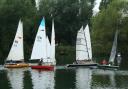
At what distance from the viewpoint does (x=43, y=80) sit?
57.1 meters

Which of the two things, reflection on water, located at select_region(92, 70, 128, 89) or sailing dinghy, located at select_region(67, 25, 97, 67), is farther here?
sailing dinghy, located at select_region(67, 25, 97, 67)

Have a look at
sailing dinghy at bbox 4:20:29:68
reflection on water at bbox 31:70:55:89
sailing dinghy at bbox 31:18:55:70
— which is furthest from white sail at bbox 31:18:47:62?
reflection on water at bbox 31:70:55:89

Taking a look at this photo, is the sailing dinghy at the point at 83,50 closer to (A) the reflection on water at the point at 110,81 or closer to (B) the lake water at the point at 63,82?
(B) the lake water at the point at 63,82

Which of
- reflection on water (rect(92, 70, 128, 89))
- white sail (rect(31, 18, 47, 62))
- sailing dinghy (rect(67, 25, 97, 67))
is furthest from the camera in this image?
sailing dinghy (rect(67, 25, 97, 67))

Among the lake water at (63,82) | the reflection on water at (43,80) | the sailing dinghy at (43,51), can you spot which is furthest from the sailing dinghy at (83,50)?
the lake water at (63,82)

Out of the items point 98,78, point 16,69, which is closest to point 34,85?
point 98,78

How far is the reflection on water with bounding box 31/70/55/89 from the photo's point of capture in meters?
50.6

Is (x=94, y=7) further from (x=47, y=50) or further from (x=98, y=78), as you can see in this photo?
(x=98, y=78)

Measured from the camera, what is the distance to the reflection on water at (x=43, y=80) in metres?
50.6

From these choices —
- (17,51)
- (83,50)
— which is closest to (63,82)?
(17,51)

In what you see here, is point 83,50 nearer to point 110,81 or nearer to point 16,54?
point 16,54

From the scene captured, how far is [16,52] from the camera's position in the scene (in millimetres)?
82938

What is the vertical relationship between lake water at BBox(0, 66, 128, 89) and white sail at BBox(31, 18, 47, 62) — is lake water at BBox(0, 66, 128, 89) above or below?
below

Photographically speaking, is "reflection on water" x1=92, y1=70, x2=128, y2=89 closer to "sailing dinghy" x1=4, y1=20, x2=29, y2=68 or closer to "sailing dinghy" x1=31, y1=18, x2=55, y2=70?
"sailing dinghy" x1=31, y1=18, x2=55, y2=70
